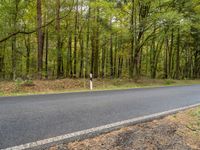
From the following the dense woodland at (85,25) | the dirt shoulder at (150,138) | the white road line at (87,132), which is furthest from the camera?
the dense woodland at (85,25)

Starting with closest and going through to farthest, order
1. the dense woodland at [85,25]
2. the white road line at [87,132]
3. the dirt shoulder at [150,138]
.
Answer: the white road line at [87,132], the dirt shoulder at [150,138], the dense woodland at [85,25]

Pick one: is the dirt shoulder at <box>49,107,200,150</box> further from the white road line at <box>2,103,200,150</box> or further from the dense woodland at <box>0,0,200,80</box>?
the dense woodland at <box>0,0,200,80</box>

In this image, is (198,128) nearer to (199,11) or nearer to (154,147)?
(154,147)

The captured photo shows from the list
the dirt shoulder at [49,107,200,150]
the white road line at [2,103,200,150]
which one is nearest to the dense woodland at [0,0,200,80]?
the white road line at [2,103,200,150]

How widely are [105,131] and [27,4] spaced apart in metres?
17.5

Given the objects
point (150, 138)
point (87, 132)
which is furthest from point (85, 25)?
point (150, 138)

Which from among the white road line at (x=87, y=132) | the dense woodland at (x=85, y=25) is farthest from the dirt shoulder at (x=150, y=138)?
the dense woodland at (x=85, y=25)

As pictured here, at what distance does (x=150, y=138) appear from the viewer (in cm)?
398

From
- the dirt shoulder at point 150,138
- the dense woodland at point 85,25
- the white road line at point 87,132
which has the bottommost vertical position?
the dirt shoulder at point 150,138

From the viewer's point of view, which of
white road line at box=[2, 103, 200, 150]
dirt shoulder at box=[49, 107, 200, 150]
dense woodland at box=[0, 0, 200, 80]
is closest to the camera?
white road line at box=[2, 103, 200, 150]

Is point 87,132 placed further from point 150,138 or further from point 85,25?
point 85,25

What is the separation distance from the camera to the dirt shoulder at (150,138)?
3.47 meters

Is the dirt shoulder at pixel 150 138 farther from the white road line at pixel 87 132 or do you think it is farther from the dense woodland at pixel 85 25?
the dense woodland at pixel 85 25

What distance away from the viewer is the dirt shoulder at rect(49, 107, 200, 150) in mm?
3466
